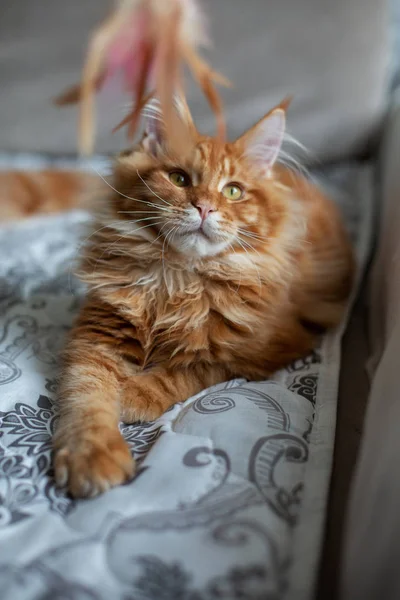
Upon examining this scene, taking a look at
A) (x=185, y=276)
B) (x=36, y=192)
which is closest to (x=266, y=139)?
(x=185, y=276)

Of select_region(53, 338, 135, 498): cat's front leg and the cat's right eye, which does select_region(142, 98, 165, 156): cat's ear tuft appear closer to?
the cat's right eye

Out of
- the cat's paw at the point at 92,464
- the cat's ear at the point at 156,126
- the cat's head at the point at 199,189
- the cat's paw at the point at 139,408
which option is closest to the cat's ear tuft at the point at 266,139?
the cat's head at the point at 199,189

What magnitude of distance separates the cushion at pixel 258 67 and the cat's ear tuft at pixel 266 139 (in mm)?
954

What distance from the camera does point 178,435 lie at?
0.98m

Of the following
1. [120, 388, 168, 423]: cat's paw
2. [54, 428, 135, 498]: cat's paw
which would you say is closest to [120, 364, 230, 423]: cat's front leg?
[120, 388, 168, 423]: cat's paw

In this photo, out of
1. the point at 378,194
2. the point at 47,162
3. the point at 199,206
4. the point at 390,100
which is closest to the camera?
the point at 199,206

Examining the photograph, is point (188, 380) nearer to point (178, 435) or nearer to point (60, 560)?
point (178, 435)

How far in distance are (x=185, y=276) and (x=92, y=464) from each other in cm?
51

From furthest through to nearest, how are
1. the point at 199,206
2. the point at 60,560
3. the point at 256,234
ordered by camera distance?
the point at 256,234 → the point at 199,206 → the point at 60,560

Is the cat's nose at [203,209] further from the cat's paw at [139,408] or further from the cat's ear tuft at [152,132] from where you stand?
the cat's paw at [139,408]

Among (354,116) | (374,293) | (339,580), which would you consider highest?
(354,116)

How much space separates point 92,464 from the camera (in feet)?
2.88

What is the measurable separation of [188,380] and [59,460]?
1.17 feet

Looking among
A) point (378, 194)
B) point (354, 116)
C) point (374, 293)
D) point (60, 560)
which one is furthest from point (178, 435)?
point (354, 116)
